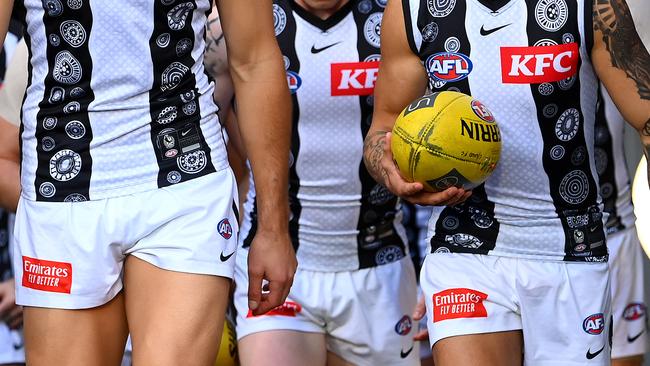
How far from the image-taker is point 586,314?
4.90m

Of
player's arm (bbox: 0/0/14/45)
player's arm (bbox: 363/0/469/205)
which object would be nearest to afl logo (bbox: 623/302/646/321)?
player's arm (bbox: 363/0/469/205)

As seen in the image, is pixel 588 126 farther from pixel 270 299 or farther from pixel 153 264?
pixel 153 264

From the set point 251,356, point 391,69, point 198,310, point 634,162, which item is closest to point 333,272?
point 251,356

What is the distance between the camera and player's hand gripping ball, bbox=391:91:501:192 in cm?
449

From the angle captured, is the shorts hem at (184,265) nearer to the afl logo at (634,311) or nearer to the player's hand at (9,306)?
the player's hand at (9,306)

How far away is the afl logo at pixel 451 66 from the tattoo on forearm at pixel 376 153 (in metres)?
0.33

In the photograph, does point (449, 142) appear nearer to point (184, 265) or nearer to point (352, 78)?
point (184, 265)

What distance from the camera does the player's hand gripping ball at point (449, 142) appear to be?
4488 mm

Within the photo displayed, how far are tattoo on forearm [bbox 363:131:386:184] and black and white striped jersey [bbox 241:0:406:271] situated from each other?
0.67 m

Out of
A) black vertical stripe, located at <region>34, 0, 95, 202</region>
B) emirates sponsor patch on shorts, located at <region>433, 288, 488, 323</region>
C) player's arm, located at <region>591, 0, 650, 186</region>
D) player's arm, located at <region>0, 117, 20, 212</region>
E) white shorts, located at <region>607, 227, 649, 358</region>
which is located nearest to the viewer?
black vertical stripe, located at <region>34, 0, 95, 202</region>

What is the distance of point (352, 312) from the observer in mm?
5926

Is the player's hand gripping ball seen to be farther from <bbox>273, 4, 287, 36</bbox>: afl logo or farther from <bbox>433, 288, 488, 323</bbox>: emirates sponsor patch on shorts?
<bbox>273, 4, 287, 36</bbox>: afl logo

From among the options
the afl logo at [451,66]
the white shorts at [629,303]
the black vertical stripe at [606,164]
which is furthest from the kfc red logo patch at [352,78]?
the white shorts at [629,303]

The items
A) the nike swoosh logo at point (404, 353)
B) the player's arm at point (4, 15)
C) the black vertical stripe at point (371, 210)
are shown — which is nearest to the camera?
the player's arm at point (4, 15)
